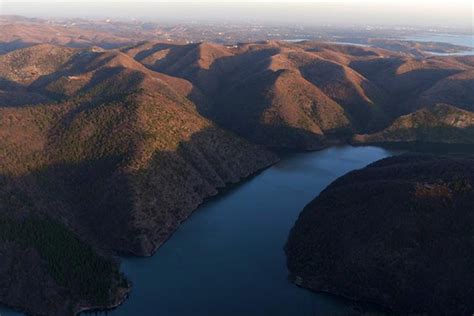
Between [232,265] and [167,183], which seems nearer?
[232,265]

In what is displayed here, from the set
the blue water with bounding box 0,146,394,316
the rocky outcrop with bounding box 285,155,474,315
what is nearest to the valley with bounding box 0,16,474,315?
the blue water with bounding box 0,146,394,316

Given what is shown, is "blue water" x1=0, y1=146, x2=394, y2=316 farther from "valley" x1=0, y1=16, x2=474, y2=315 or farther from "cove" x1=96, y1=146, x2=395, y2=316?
"valley" x1=0, y1=16, x2=474, y2=315

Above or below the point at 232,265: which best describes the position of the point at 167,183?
above

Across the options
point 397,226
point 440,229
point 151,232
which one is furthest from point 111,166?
point 440,229

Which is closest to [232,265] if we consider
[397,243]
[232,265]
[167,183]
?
[232,265]

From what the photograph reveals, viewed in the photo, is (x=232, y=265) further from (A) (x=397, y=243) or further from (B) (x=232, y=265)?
(A) (x=397, y=243)

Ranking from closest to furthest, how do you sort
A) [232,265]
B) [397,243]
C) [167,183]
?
1. [397,243]
2. [232,265]
3. [167,183]

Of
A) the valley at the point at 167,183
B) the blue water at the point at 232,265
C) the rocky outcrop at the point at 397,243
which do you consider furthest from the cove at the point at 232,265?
Result: the rocky outcrop at the point at 397,243
